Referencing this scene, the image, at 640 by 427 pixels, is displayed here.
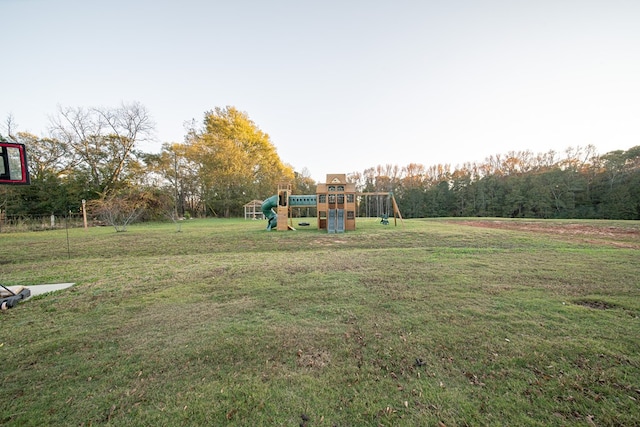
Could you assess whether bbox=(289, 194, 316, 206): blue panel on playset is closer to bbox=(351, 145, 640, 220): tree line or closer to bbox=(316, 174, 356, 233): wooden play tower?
bbox=(316, 174, 356, 233): wooden play tower

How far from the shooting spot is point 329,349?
98.9 inches

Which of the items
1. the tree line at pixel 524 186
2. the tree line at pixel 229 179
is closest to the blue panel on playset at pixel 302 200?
the tree line at pixel 229 179

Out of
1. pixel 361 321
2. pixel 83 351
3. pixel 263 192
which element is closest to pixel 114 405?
pixel 83 351

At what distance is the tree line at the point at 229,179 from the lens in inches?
948

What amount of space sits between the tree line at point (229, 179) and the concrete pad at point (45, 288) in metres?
15.0

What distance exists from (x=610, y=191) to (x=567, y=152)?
8.85 meters

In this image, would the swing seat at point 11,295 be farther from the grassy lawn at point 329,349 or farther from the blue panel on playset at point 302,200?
the blue panel on playset at point 302,200

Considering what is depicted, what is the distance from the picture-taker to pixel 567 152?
1438 inches

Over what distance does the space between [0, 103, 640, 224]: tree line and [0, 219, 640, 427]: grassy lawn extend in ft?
58.3

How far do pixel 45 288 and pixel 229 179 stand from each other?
90.3ft

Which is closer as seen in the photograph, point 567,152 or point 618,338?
point 618,338

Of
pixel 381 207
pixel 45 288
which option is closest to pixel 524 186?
pixel 381 207

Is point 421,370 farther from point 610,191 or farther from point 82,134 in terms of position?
point 610,191

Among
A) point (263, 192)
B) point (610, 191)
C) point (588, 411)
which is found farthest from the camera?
point (263, 192)
